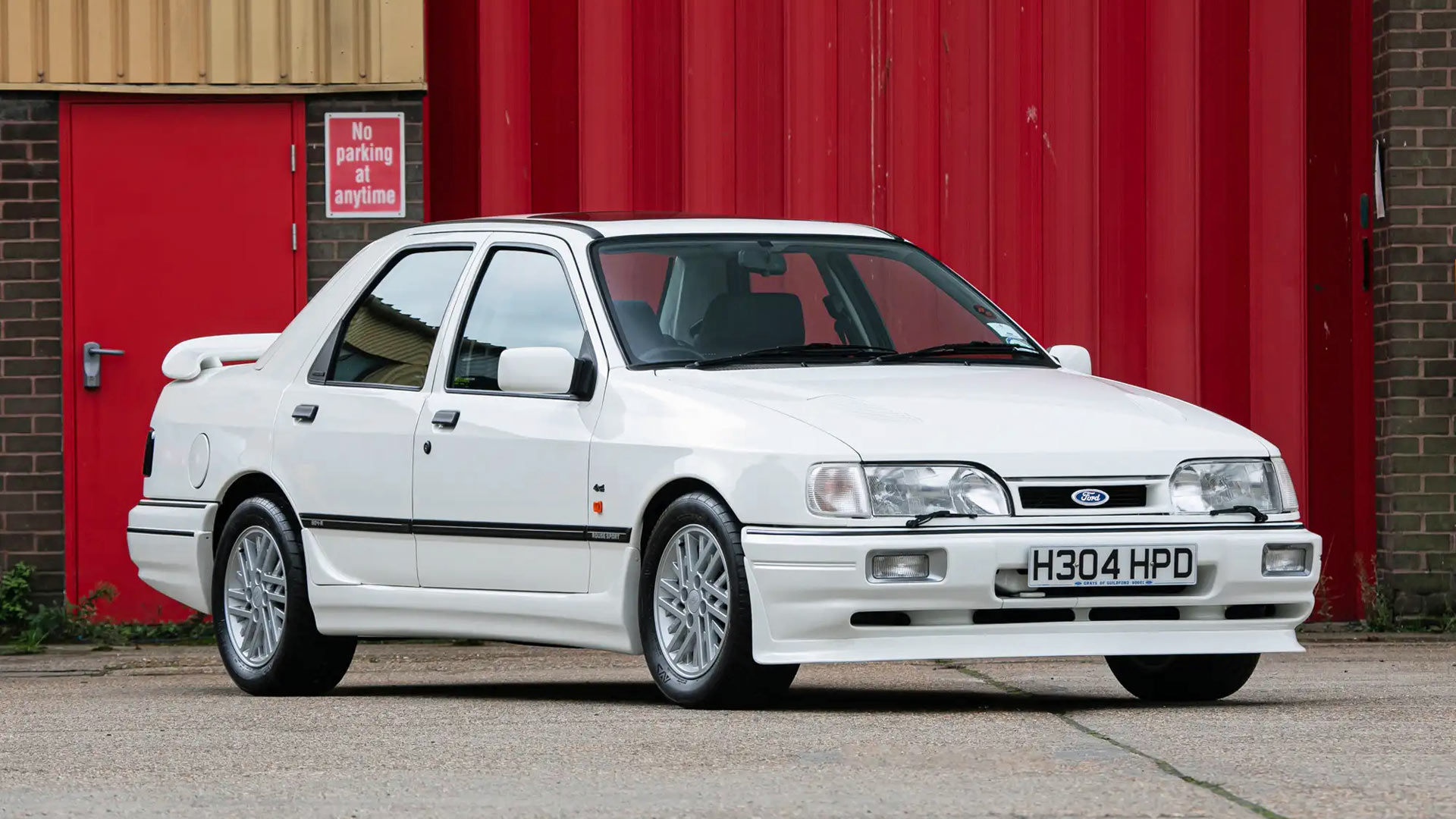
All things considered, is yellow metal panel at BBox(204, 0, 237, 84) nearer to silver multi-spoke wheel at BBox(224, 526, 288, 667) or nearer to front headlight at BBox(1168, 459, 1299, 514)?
silver multi-spoke wheel at BBox(224, 526, 288, 667)

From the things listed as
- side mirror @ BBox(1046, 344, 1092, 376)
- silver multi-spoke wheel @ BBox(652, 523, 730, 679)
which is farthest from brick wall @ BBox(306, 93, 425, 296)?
silver multi-spoke wheel @ BBox(652, 523, 730, 679)

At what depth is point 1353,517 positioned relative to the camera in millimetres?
12195

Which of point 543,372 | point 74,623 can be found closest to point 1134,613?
point 543,372

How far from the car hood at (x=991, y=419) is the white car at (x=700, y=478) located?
0.04 feet

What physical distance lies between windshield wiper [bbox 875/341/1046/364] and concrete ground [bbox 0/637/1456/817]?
1055 millimetres

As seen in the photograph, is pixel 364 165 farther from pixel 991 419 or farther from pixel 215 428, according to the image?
pixel 991 419

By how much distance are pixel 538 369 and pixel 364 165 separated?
4.84m

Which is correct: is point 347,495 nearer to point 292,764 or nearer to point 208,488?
point 208,488

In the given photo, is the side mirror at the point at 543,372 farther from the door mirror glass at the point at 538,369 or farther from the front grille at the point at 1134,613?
the front grille at the point at 1134,613

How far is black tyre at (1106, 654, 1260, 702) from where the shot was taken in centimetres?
743

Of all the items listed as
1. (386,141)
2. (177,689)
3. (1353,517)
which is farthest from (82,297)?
(1353,517)

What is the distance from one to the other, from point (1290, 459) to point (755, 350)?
5332 millimetres

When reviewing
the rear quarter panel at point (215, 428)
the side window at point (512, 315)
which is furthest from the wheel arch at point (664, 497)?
the rear quarter panel at point (215, 428)

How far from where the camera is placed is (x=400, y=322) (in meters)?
8.43
